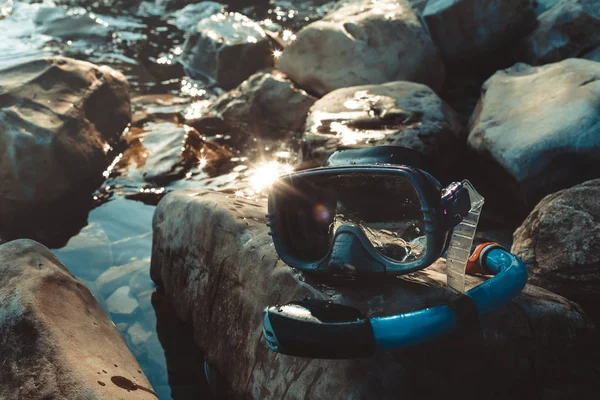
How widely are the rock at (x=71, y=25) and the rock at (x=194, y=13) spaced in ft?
4.71

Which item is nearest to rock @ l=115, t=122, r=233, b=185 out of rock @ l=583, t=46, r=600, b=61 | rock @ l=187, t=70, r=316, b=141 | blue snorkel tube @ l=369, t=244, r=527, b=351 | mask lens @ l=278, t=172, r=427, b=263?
rock @ l=187, t=70, r=316, b=141

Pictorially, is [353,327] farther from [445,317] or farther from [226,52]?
[226,52]

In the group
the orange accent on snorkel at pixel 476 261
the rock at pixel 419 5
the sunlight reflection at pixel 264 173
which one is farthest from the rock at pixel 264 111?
the orange accent on snorkel at pixel 476 261

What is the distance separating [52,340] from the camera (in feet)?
8.67

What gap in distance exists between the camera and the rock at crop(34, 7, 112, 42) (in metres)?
11.1

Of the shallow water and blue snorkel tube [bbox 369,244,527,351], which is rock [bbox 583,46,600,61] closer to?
the shallow water

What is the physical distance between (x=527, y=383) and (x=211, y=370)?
1.68 meters

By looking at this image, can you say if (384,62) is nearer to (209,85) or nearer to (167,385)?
(209,85)

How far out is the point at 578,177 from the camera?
4.38 meters

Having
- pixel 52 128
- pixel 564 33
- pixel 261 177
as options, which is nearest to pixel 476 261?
pixel 261 177

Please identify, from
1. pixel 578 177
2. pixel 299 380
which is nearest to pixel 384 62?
pixel 578 177

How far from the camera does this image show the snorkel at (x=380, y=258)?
6.77 ft

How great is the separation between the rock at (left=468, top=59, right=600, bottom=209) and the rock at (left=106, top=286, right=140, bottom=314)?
297cm

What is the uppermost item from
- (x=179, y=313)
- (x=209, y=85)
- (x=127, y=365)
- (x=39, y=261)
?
(x=39, y=261)
